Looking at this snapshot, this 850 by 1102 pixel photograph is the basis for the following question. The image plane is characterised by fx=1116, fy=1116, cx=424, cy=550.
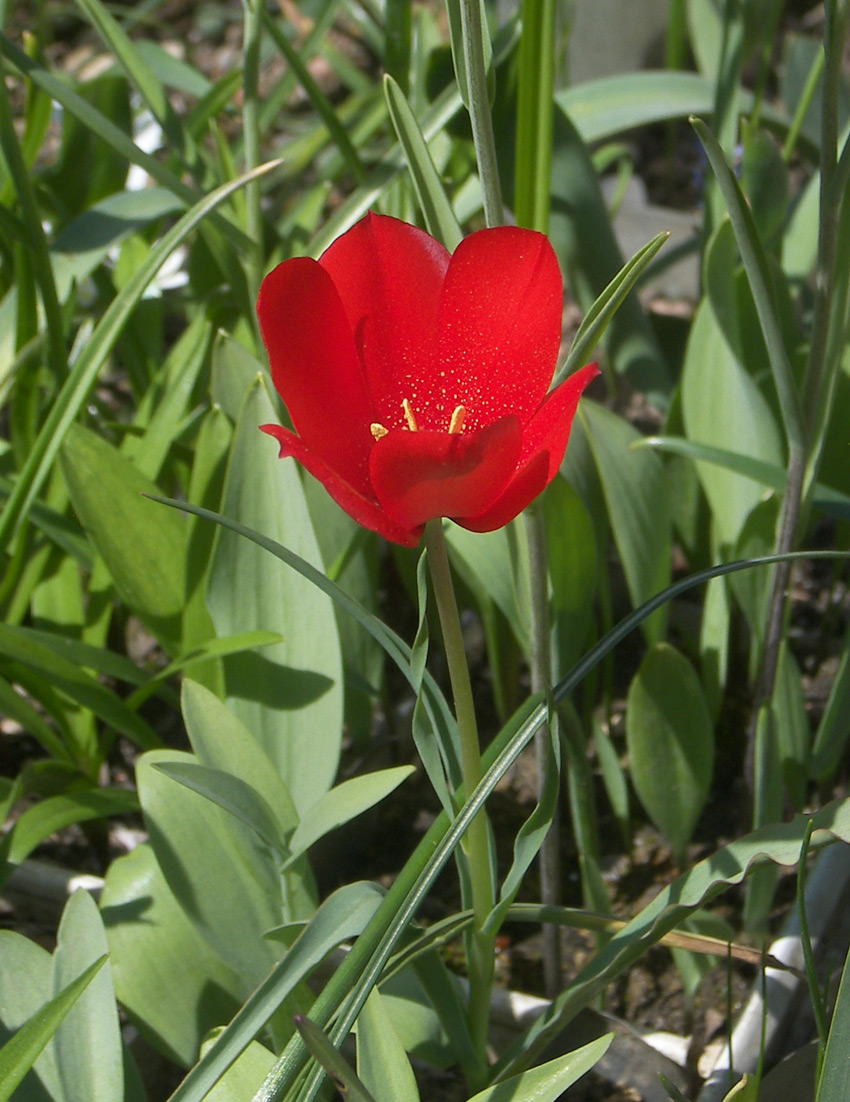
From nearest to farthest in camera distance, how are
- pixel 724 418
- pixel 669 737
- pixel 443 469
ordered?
pixel 443 469, pixel 669 737, pixel 724 418

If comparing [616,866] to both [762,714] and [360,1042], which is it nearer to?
[762,714]

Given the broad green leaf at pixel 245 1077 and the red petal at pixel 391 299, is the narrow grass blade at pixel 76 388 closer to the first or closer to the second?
the red petal at pixel 391 299

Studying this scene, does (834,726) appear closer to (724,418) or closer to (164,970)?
(724,418)

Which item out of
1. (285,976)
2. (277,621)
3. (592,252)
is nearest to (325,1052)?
(285,976)

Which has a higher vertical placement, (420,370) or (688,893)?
(420,370)

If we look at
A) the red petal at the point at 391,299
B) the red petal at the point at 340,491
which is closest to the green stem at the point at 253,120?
the red petal at the point at 391,299

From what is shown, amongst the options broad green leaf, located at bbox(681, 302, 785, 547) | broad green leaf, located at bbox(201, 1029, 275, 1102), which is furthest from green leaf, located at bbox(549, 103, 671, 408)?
broad green leaf, located at bbox(201, 1029, 275, 1102)

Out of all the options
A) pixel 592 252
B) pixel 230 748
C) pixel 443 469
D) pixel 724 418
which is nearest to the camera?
pixel 443 469
